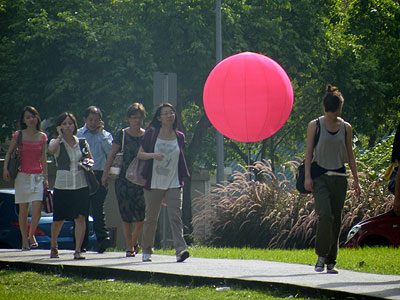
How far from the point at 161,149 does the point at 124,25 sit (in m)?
15.9

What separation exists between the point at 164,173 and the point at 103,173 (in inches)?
48.2

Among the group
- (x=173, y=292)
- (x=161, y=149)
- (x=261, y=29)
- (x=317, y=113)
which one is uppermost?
(x=261, y=29)

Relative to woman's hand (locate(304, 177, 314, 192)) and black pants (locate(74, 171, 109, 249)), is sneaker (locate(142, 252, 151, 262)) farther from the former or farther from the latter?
woman's hand (locate(304, 177, 314, 192))

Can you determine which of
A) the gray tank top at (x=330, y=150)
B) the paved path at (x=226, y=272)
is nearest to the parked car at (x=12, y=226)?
the paved path at (x=226, y=272)

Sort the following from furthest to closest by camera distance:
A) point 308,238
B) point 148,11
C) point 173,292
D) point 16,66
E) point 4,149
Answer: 1. point 4,149
2. point 16,66
3. point 148,11
4. point 308,238
5. point 173,292

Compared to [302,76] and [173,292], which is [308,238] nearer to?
[173,292]

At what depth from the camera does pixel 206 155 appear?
120 feet

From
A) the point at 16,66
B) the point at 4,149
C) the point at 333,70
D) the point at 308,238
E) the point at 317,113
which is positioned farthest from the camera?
the point at 4,149

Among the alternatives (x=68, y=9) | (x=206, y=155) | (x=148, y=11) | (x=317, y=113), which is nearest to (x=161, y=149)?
(x=148, y=11)

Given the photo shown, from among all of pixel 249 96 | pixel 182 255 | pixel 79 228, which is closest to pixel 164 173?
pixel 182 255

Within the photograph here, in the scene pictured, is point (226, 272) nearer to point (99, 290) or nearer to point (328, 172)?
point (99, 290)

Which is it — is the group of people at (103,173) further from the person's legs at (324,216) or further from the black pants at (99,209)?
the person's legs at (324,216)

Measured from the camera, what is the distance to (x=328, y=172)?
28.9 ft

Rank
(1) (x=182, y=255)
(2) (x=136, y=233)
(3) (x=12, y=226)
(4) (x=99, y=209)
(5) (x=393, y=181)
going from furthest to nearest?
1. (3) (x=12, y=226)
2. (4) (x=99, y=209)
3. (2) (x=136, y=233)
4. (1) (x=182, y=255)
5. (5) (x=393, y=181)
